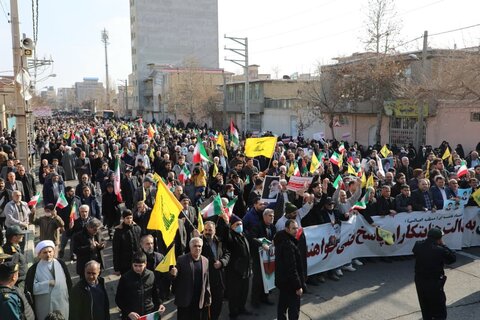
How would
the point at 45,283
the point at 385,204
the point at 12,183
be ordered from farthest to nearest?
the point at 12,183
the point at 385,204
the point at 45,283

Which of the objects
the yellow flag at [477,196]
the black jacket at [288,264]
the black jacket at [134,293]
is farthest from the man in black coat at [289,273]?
the yellow flag at [477,196]

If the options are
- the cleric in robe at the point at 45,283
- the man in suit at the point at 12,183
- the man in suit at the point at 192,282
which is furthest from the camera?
the man in suit at the point at 12,183

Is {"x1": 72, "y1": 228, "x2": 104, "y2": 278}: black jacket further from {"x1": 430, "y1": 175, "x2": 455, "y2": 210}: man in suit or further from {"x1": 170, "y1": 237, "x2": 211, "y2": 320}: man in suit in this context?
{"x1": 430, "y1": 175, "x2": 455, "y2": 210}: man in suit

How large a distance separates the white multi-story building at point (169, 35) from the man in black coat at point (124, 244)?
77256 mm

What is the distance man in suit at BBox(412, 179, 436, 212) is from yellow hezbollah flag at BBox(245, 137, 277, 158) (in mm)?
4189

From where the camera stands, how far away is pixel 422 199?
9234 millimetres

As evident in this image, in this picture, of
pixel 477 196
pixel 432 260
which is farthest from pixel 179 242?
pixel 477 196

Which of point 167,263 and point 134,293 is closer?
point 134,293

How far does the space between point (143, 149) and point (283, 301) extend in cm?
1045

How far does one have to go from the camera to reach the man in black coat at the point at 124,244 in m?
6.83

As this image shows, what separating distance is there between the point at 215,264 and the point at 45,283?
6.78 ft

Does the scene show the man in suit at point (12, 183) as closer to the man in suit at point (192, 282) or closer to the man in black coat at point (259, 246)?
the man in black coat at point (259, 246)

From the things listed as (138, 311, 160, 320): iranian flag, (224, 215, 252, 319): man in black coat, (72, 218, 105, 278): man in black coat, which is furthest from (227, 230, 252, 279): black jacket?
(72, 218, 105, 278): man in black coat

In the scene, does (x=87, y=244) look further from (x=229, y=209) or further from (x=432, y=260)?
(x=432, y=260)
